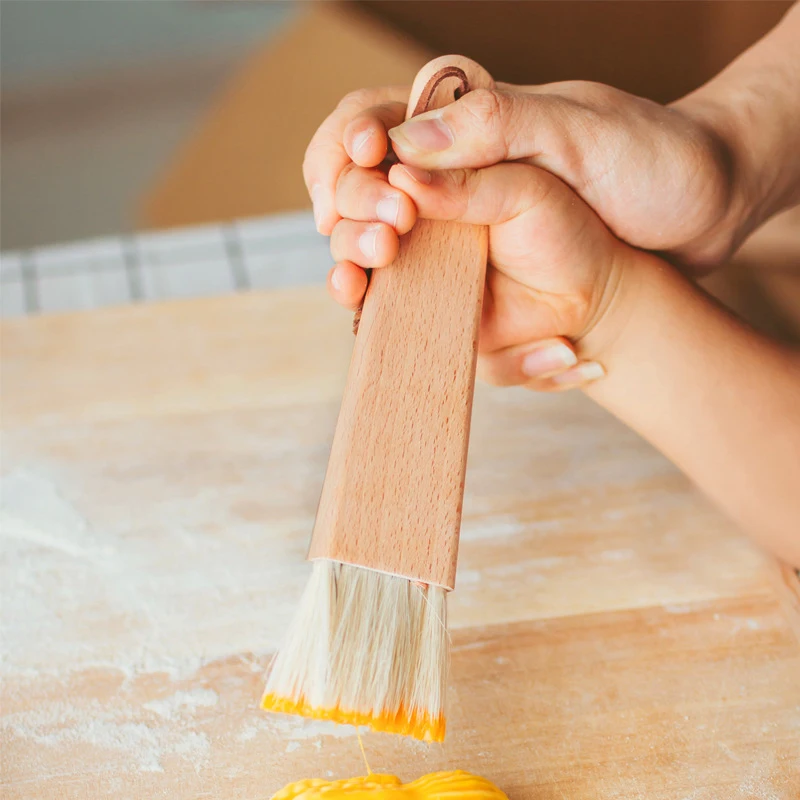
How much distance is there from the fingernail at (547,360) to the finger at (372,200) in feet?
0.56

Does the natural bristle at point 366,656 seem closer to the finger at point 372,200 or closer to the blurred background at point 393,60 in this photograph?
the finger at point 372,200

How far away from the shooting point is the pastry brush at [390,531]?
39cm

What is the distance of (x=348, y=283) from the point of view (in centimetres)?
48

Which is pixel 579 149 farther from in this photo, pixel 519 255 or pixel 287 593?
pixel 287 593

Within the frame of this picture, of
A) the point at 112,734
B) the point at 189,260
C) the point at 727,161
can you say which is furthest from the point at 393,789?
the point at 189,260

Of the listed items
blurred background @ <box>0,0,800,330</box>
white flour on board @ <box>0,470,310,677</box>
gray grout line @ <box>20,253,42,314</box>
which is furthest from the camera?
blurred background @ <box>0,0,800,330</box>

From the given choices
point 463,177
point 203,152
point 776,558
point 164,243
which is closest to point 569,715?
point 776,558

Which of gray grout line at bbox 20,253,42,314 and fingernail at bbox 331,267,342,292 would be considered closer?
fingernail at bbox 331,267,342,292

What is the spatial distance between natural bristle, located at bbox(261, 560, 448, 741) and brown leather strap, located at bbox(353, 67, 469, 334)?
13cm

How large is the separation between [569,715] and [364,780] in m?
0.12

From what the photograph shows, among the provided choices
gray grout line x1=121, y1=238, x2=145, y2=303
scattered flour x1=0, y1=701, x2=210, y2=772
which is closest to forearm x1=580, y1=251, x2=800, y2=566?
scattered flour x1=0, y1=701, x2=210, y2=772

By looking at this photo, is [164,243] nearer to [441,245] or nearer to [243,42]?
[441,245]

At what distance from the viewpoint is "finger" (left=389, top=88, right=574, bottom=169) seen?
448 mm

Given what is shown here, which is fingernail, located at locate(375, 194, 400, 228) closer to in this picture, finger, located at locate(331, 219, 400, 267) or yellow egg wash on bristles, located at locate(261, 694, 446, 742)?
finger, located at locate(331, 219, 400, 267)
